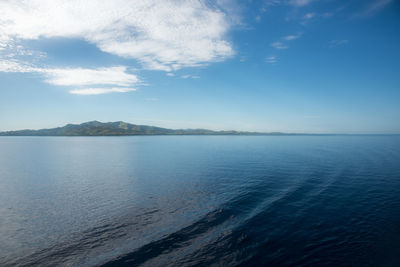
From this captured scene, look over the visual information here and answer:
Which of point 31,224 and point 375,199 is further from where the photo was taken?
point 375,199

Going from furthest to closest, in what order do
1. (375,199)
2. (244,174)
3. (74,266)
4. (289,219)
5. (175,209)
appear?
(244,174)
(375,199)
(175,209)
(289,219)
(74,266)

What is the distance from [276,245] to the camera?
63.5 feet

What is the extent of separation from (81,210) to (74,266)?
1384 centimetres

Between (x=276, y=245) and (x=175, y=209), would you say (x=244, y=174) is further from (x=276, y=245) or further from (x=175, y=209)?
(x=276, y=245)

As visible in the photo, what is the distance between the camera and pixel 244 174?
163 feet

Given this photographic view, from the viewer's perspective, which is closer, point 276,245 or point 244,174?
point 276,245

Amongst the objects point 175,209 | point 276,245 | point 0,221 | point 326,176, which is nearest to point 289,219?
point 276,245

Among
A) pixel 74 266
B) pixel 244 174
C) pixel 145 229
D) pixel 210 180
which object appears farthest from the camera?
pixel 244 174

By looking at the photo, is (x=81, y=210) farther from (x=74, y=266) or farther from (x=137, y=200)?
(x=74, y=266)

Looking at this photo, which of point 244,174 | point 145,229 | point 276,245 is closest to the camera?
point 276,245

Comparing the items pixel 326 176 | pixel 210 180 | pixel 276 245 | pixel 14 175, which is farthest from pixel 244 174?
pixel 14 175

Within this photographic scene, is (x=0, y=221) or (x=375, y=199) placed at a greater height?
(x=375, y=199)

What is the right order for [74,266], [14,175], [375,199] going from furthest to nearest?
[14,175]
[375,199]
[74,266]

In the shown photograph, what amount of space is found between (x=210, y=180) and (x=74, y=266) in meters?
31.5
